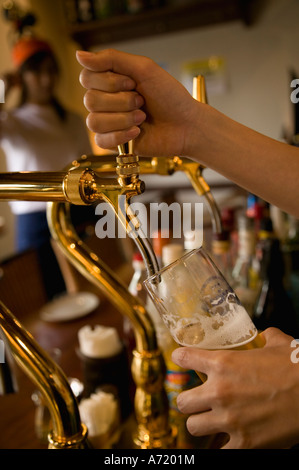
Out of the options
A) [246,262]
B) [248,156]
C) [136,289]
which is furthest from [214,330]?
[246,262]

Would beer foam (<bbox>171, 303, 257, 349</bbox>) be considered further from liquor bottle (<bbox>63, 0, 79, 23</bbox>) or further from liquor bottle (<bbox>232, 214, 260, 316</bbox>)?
liquor bottle (<bbox>63, 0, 79, 23</bbox>)

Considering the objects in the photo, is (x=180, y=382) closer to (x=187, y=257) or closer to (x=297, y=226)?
(x=187, y=257)

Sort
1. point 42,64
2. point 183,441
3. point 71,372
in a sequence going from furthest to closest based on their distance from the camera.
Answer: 1. point 42,64
2. point 71,372
3. point 183,441

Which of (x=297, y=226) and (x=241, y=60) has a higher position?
(x=241, y=60)

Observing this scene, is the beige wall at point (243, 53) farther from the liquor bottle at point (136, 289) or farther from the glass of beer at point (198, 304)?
the glass of beer at point (198, 304)

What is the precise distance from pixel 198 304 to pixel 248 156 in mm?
291

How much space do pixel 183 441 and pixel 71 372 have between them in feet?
0.97

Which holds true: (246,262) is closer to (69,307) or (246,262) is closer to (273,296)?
(273,296)

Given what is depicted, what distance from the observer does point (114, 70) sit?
449mm

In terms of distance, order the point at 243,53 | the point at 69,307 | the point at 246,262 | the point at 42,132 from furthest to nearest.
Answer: the point at 243,53
the point at 42,132
the point at 69,307
the point at 246,262

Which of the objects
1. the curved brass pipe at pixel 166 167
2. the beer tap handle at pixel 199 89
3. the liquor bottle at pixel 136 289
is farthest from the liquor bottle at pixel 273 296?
the beer tap handle at pixel 199 89

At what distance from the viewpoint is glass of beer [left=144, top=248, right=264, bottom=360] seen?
0.39 m

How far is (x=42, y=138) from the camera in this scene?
86.3 inches

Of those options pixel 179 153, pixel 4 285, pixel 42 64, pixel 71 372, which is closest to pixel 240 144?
pixel 179 153
